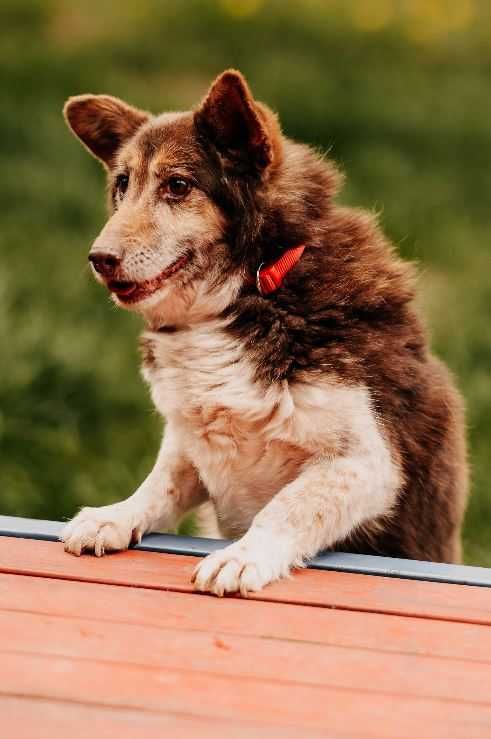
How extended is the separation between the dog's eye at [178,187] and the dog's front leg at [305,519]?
2.35ft

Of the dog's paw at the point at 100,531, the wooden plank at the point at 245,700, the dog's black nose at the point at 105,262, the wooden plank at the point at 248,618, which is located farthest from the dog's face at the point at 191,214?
the wooden plank at the point at 245,700

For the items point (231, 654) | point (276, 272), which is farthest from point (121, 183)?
point (231, 654)

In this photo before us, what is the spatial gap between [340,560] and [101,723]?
32.2 inches

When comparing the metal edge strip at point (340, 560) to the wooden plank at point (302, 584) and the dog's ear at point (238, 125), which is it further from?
the dog's ear at point (238, 125)

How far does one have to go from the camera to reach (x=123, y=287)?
2.40 meters

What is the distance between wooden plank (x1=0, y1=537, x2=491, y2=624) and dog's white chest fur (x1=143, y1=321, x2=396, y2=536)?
0.97 ft

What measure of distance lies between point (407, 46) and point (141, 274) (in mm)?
5977

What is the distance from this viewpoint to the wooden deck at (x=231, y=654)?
5.20 feet

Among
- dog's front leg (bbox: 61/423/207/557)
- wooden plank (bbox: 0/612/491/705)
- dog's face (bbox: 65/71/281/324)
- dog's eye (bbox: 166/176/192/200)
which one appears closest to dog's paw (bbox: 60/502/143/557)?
dog's front leg (bbox: 61/423/207/557)

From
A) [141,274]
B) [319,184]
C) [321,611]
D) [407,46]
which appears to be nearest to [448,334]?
[319,184]

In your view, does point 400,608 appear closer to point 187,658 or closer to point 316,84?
point 187,658

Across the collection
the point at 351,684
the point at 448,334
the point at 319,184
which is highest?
the point at 319,184

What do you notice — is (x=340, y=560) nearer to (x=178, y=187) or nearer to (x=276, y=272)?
(x=276, y=272)

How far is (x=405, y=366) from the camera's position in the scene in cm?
239
